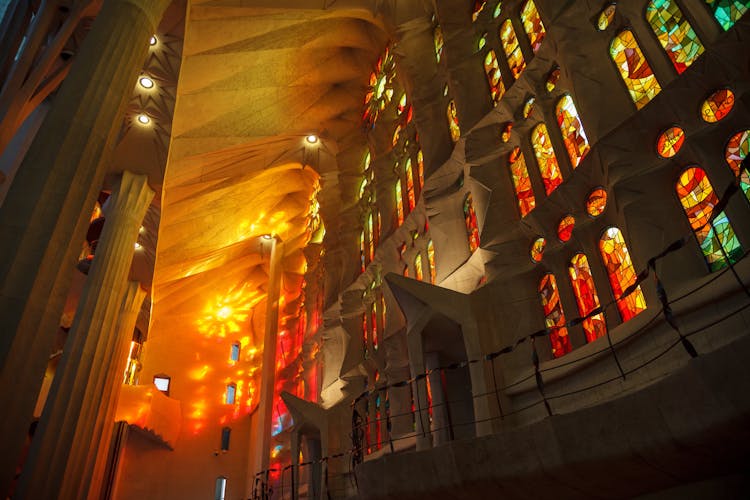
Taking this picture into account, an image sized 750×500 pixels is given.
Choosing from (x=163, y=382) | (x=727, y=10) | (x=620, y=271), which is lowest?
(x=620, y=271)

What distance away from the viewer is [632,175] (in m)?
7.86

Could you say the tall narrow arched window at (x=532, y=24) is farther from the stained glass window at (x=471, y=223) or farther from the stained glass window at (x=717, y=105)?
the stained glass window at (x=717, y=105)

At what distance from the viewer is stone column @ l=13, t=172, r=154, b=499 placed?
40.7 feet

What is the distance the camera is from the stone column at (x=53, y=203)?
634 cm

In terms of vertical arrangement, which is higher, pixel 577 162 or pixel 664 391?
pixel 577 162

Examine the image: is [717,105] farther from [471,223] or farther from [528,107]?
[471,223]

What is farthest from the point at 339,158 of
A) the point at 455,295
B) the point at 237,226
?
the point at 455,295

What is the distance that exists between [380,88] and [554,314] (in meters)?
13.1

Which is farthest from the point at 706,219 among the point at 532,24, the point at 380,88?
the point at 380,88

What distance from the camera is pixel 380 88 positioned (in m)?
20.4

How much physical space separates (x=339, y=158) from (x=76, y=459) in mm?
13620

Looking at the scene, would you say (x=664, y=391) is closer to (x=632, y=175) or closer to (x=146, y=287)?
(x=632, y=175)

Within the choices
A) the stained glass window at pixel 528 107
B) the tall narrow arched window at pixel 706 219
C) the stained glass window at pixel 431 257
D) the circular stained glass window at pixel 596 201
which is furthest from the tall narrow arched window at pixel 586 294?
the stained glass window at pixel 431 257

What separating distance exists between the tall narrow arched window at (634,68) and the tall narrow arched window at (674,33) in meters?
0.35
